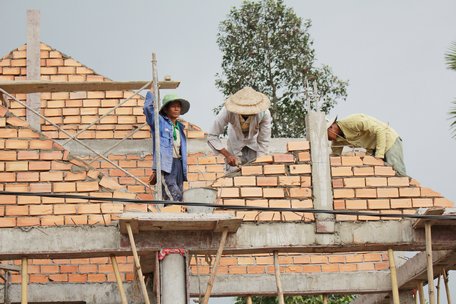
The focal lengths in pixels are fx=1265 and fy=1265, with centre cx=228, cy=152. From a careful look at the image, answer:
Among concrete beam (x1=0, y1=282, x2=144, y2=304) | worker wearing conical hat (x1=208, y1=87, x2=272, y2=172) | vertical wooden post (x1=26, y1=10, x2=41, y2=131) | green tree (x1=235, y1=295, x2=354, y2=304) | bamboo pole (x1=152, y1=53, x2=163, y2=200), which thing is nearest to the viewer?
bamboo pole (x1=152, y1=53, x2=163, y2=200)

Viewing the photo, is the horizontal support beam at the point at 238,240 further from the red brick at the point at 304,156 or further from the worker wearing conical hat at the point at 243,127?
the worker wearing conical hat at the point at 243,127

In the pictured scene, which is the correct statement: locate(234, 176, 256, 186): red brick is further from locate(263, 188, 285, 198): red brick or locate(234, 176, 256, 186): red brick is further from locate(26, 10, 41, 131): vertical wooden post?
locate(26, 10, 41, 131): vertical wooden post

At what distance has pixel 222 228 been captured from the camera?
1102 centimetres

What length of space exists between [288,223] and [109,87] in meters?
3.24

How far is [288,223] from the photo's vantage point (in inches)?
448

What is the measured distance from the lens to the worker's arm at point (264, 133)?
1380 centimetres

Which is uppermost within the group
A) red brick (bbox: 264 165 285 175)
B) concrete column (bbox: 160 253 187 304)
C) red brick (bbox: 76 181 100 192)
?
red brick (bbox: 264 165 285 175)

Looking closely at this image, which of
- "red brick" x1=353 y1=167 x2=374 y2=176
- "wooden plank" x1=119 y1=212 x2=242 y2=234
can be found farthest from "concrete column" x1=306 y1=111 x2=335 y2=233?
"wooden plank" x1=119 y1=212 x2=242 y2=234

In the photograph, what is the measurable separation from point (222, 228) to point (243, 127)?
2868 millimetres

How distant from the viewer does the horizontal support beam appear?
11.1 m

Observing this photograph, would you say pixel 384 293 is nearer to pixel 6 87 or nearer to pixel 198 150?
pixel 198 150

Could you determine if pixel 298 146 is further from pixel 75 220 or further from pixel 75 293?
pixel 75 293

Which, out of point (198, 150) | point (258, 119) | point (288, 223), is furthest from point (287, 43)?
point (288, 223)

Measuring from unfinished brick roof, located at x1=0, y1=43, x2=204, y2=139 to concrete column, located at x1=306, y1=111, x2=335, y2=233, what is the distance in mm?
3785
